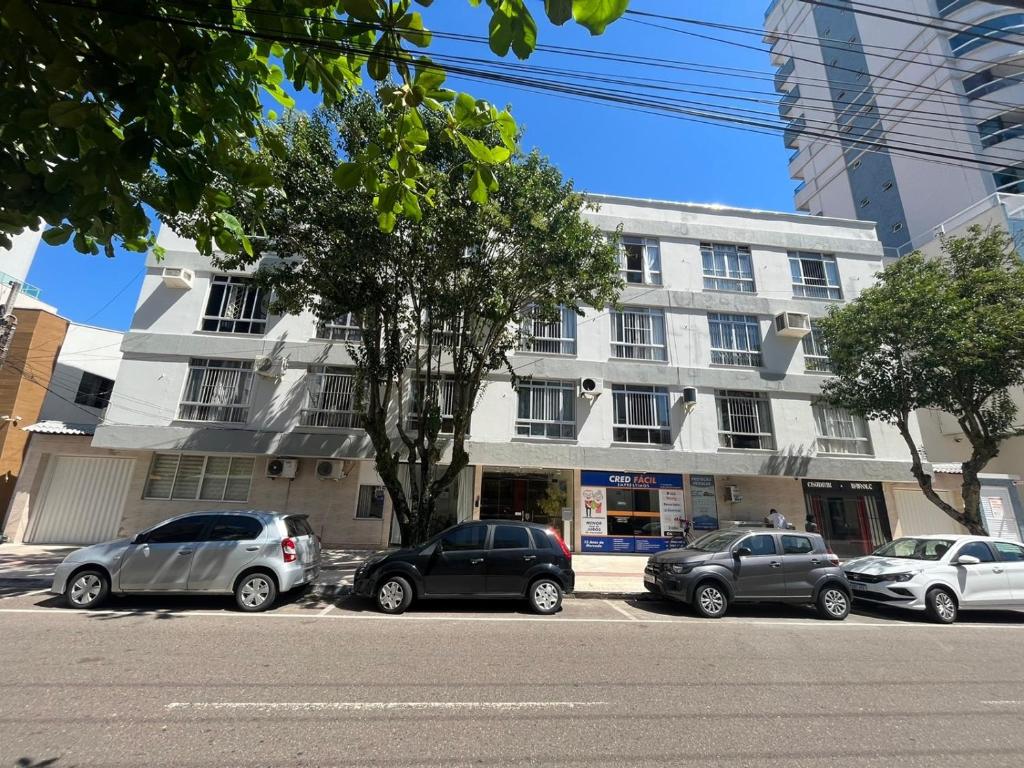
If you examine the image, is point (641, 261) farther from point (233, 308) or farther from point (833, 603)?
point (233, 308)

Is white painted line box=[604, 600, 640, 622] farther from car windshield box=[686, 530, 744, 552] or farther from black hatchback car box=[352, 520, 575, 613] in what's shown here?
car windshield box=[686, 530, 744, 552]

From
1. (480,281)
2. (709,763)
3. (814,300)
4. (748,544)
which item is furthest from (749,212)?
(709,763)

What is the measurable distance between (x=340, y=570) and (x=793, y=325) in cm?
1585

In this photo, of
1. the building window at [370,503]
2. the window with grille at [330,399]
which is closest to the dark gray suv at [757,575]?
the building window at [370,503]

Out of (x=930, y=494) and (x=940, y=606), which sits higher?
(x=930, y=494)

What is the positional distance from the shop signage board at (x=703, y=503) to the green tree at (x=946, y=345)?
177 inches

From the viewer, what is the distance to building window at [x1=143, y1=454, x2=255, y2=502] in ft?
47.3

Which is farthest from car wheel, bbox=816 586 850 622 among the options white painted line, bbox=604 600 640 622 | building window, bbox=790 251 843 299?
building window, bbox=790 251 843 299

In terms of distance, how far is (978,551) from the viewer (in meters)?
9.44

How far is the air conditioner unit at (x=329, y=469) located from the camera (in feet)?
47.4

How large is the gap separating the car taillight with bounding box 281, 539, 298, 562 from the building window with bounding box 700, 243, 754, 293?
15276mm

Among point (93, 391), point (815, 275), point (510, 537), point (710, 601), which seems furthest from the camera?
point (93, 391)

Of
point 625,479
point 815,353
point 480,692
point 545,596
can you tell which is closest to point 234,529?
point 545,596

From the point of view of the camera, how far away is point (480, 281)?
11.1 metres
